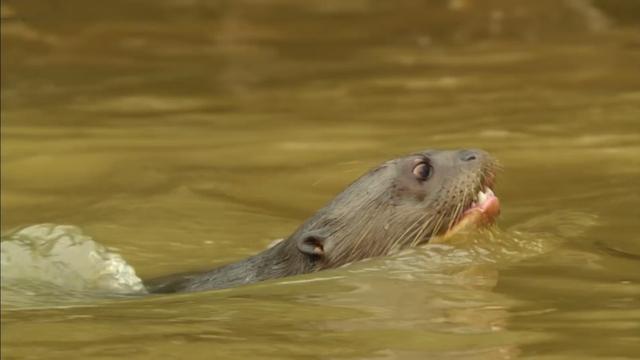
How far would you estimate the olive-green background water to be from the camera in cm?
471

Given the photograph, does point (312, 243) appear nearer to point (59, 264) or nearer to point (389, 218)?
point (389, 218)

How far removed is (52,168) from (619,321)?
15.1ft

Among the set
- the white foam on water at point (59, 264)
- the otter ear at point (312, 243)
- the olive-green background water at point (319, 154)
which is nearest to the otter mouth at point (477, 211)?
the olive-green background water at point (319, 154)

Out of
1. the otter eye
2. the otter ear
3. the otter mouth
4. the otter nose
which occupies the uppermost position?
the otter nose

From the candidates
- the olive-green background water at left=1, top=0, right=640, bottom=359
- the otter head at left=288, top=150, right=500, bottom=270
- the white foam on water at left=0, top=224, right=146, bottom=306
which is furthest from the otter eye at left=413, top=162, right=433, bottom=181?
the white foam on water at left=0, top=224, right=146, bottom=306

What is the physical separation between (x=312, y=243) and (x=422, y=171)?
1.56 feet

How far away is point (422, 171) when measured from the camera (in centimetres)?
627

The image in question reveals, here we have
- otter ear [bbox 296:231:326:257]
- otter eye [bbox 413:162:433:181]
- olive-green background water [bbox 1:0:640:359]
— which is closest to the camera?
olive-green background water [bbox 1:0:640:359]

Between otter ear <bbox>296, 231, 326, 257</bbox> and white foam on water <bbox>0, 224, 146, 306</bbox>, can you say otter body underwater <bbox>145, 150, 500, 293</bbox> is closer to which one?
otter ear <bbox>296, 231, 326, 257</bbox>

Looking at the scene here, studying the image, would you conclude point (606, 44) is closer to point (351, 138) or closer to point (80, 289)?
point (351, 138)

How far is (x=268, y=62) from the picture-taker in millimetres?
11773

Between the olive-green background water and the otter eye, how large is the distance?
331mm

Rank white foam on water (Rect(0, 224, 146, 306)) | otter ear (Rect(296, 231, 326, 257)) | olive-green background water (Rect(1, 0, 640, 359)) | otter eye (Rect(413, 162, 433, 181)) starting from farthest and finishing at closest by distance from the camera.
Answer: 1. white foam on water (Rect(0, 224, 146, 306))
2. otter eye (Rect(413, 162, 433, 181))
3. otter ear (Rect(296, 231, 326, 257))
4. olive-green background water (Rect(1, 0, 640, 359))

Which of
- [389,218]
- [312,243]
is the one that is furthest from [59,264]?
[389,218]
